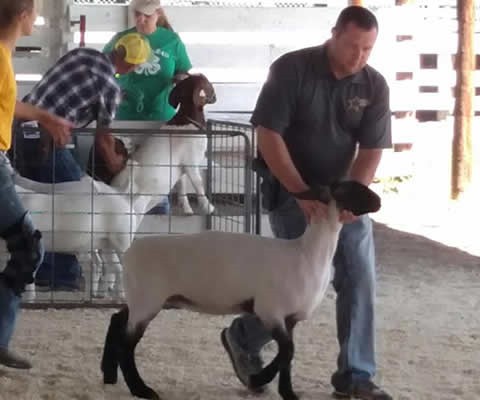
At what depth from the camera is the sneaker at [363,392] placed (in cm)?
502

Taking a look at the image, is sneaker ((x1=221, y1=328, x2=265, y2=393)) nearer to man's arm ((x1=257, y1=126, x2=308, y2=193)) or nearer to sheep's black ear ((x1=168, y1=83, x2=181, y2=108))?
man's arm ((x1=257, y1=126, x2=308, y2=193))

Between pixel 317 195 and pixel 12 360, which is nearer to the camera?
pixel 317 195

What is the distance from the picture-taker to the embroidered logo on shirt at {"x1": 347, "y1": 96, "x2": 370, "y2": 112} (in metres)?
4.96

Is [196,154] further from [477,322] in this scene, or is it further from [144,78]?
[477,322]

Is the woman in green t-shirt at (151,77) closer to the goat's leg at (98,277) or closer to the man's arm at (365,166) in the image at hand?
the goat's leg at (98,277)

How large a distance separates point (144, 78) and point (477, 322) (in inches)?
132

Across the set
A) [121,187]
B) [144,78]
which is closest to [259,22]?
[144,78]

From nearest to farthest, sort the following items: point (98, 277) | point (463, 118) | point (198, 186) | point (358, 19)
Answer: point (358, 19)
point (98, 277)
point (198, 186)
point (463, 118)

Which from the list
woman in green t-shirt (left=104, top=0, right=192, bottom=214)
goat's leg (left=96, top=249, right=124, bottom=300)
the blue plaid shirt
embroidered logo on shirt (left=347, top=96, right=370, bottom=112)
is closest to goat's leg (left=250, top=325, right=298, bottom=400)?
embroidered logo on shirt (left=347, top=96, right=370, bottom=112)

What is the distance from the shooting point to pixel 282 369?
4887 mm

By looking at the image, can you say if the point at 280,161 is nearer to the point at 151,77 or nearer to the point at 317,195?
the point at 317,195

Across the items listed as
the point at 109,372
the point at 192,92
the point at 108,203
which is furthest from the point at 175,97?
the point at 109,372

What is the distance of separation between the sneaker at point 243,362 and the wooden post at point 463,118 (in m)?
8.42

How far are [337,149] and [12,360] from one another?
176 cm
